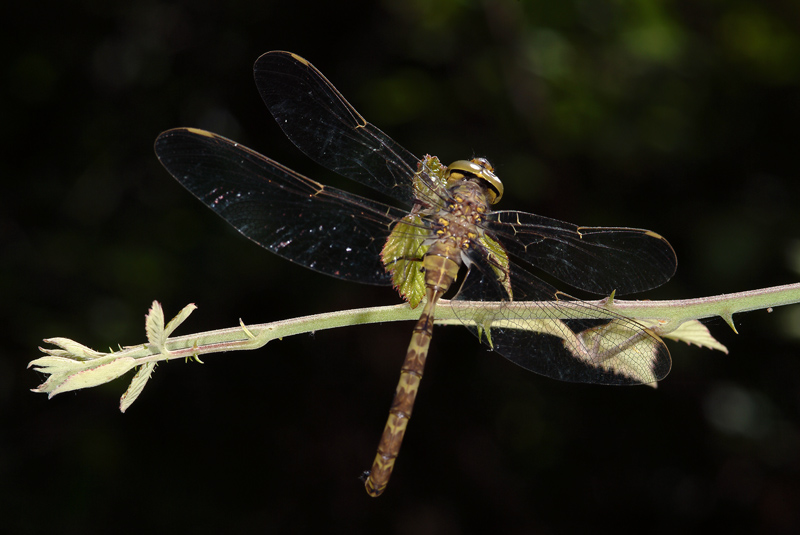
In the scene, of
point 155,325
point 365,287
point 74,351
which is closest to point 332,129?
point 155,325

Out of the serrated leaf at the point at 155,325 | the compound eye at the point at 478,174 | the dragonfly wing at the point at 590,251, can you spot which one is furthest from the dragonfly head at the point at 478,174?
the serrated leaf at the point at 155,325

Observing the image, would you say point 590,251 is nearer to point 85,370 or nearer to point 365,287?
point 85,370

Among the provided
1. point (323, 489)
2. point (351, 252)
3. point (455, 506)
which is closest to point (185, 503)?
point (323, 489)

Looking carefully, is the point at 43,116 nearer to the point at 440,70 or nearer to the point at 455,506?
the point at 440,70

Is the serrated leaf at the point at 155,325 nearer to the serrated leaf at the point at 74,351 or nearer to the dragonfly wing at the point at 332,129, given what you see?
the serrated leaf at the point at 74,351

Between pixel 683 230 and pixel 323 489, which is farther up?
pixel 683 230

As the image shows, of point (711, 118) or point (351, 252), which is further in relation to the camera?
point (711, 118)
